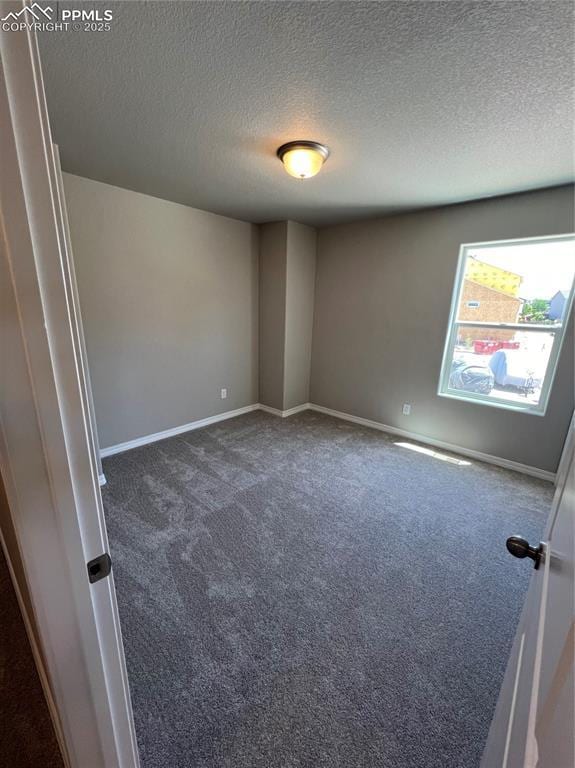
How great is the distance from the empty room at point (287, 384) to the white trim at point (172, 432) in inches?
1.2

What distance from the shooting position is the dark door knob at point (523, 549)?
76 centimetres

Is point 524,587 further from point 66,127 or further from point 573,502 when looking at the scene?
point 66,127

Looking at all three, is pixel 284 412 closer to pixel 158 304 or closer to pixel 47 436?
pixel 158 304

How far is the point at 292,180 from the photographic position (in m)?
Result: 2.43

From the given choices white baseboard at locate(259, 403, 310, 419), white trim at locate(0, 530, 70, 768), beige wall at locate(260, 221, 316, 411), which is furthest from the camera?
white baseboard at locate(259, 403, 310, 419)

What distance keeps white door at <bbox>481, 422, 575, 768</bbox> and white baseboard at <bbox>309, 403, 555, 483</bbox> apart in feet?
8.69

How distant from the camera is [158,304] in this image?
3174 millimetres

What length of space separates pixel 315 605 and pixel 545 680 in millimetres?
1359

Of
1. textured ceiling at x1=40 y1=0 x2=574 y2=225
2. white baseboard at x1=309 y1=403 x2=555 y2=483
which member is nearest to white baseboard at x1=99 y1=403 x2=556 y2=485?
white baseboard at x1=309 y1=403 x2=555 y2=483

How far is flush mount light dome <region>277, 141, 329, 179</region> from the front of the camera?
187cm

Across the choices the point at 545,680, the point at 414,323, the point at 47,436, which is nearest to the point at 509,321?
the point at 414,323

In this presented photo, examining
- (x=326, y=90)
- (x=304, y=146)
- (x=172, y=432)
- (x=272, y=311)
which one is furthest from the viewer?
(x=272, y=311)

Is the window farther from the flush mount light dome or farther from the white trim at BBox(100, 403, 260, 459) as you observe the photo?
the white trim at BBox(100, 403, 260, 459)

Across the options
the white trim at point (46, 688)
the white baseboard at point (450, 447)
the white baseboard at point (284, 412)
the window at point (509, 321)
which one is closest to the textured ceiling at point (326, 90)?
the window at point (509, 321)
